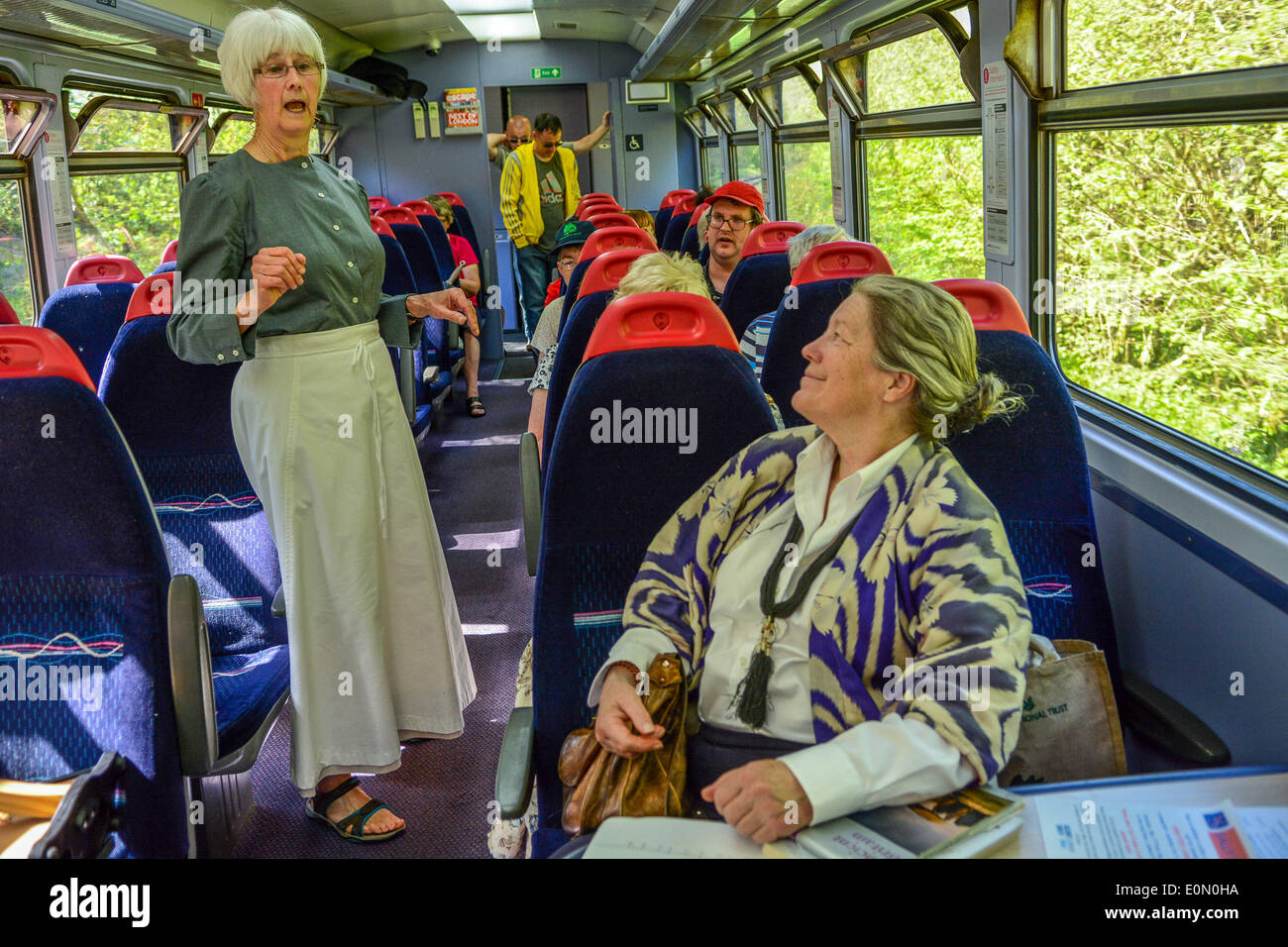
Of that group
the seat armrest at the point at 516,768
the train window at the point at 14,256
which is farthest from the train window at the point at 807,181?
the seat armrest at the point at 516,768

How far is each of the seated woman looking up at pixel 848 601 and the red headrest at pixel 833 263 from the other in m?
1.21

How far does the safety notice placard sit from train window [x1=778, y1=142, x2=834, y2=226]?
2.67m

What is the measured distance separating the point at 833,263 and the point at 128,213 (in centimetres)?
434

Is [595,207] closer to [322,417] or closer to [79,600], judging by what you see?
[322,417]

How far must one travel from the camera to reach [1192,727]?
1.88 m

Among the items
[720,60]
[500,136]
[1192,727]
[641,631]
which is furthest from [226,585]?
[500,136]

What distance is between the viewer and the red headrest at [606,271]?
352 centimetres

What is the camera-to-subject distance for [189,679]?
1.93 metres

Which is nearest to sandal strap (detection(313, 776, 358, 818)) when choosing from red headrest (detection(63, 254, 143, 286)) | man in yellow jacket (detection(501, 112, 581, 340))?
red headrest (detection(63, 254, 143, 286))

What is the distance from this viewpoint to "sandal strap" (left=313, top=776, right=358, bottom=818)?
280 cm

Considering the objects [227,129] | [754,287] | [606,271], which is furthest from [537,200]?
[606,271]

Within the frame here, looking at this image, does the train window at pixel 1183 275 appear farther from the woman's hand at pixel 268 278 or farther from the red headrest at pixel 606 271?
the woman's hand at pixel 268 278

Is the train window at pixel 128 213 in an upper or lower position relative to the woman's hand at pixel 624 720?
upper
